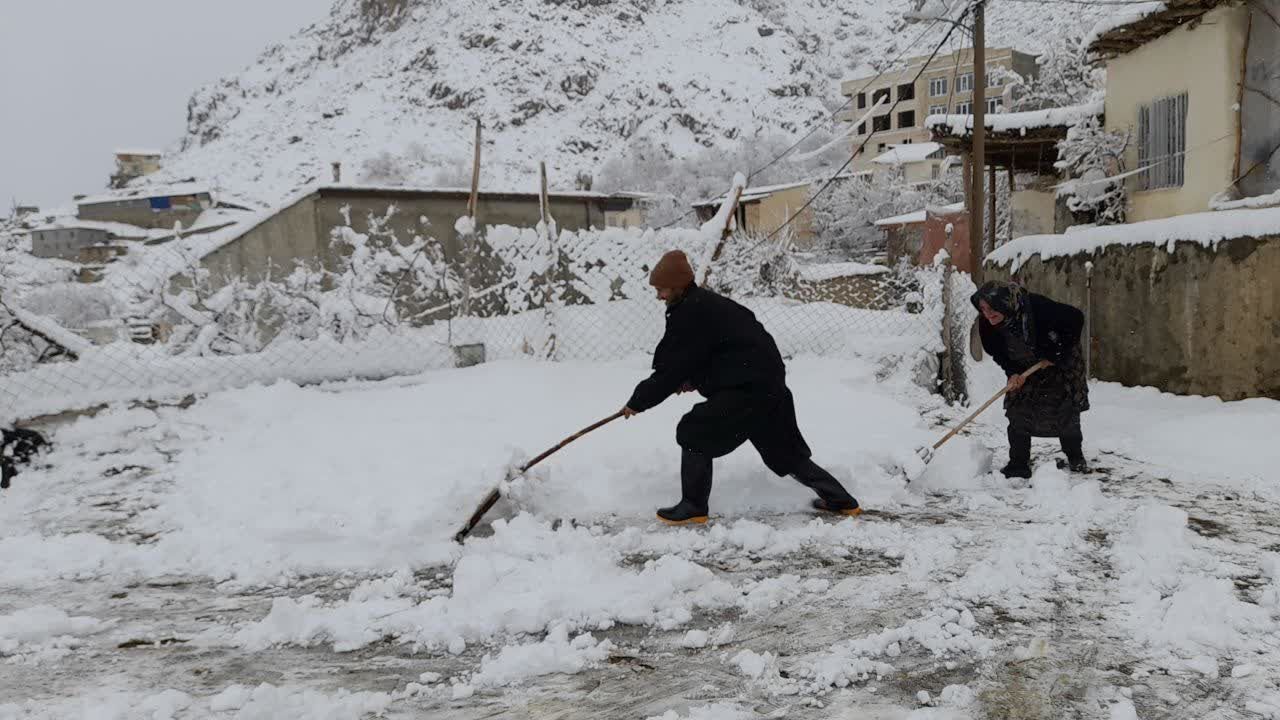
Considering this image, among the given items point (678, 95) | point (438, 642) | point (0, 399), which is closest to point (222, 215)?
point (0, 399)

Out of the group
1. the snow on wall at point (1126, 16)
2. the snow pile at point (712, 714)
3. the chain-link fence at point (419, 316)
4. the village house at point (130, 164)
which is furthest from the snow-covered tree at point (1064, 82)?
the village house at point (130, 164)

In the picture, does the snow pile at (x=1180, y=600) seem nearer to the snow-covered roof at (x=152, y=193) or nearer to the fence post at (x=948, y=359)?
the fence post at (x=948, y=359)

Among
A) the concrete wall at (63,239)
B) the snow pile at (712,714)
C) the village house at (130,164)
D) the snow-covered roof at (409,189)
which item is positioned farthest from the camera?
the village house at (130,164)

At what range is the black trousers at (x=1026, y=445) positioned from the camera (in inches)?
192

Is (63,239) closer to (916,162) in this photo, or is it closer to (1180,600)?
(916,162)

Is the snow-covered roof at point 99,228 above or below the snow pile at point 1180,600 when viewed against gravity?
above

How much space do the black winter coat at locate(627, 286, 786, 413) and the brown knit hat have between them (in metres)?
0.08

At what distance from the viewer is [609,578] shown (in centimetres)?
318

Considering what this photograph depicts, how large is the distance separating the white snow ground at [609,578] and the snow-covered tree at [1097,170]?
6.26 meters

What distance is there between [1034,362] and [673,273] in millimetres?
2450

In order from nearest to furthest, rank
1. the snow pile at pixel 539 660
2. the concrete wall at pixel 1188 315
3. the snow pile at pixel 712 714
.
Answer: the snow pile at pixel 712 714, the snow pile at pixel 539 660, the concrete wall at pixel 1188 315

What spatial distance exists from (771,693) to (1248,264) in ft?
19.1

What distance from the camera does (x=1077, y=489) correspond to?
4.32 metres

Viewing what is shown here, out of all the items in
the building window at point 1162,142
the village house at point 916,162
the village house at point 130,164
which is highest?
the village house at point 130,164
